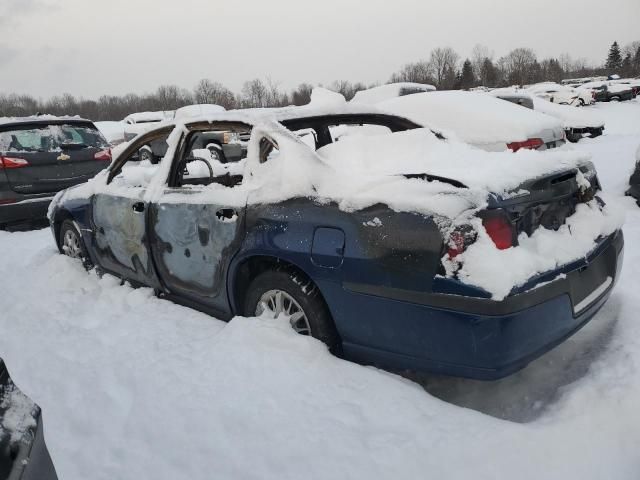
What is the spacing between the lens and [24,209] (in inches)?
260

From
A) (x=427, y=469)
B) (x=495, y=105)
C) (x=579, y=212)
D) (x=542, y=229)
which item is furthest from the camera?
(x=495, y=105)

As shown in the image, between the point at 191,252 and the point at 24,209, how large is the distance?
15.0 ft

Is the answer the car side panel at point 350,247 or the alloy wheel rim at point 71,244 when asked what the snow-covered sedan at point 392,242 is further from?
the alloy wheel rim at point 71,244

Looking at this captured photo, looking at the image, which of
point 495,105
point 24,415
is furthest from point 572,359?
point 495,105

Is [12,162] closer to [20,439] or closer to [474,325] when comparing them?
[20,439]

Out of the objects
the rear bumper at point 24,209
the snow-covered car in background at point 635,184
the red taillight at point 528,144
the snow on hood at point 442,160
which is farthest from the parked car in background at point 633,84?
the snow on hood at point 442,160

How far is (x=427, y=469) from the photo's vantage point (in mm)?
1927

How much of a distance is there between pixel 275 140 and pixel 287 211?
481mm

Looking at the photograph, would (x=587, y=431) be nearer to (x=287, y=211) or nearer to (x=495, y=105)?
(x=287, y=211)

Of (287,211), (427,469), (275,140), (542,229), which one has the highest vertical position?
(275,140)

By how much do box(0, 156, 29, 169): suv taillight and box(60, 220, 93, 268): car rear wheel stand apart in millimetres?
2349

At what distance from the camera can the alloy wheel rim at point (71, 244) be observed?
15.4 ft

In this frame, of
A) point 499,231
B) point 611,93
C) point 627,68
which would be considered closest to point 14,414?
point 499,231

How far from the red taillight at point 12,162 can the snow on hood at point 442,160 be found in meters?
5.23
